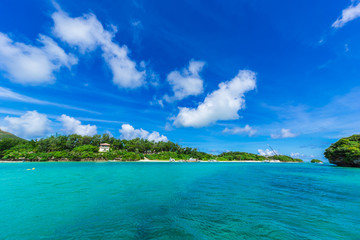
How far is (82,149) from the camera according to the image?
299 ft

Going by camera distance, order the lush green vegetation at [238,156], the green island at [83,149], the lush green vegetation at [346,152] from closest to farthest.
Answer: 1. the lush green vegetation at [346,152]
2. the green island at [83,149]
3. the lush green vegetation at [238,156]

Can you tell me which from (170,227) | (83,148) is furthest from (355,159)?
(83,148)

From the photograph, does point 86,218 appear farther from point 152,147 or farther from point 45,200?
point 152,147

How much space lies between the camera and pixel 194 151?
146 meters

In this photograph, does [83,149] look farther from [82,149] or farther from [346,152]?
[346,152]

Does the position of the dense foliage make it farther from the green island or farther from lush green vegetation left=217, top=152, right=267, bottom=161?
lush green vegetation left=217, top=152, right=267, bottom=161

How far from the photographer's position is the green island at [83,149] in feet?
262

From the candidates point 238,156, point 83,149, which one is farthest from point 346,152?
point 83,149

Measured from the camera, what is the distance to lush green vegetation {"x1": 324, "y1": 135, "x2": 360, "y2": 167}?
185 feet

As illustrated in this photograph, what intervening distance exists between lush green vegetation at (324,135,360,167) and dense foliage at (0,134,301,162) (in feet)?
306

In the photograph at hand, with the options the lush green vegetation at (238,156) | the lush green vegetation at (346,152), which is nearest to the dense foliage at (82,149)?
the lush green vegetation at (238,156)

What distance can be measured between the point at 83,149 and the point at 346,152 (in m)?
129

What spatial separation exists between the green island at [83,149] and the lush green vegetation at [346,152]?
92053 millimetres

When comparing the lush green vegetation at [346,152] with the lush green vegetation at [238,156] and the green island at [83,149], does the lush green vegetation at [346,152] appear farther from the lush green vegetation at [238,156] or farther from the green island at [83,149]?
the lush green vegetation at [238,156]
